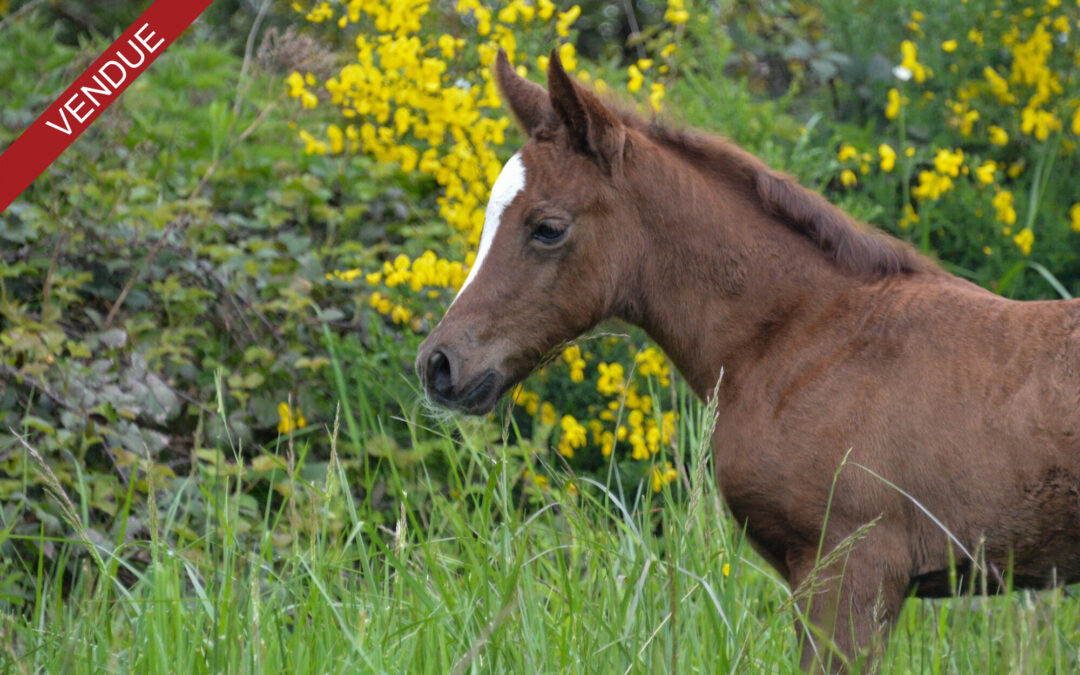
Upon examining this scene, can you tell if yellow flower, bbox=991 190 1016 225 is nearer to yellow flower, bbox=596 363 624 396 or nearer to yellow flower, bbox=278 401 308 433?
yellow flower, bbox=596 363 624 396

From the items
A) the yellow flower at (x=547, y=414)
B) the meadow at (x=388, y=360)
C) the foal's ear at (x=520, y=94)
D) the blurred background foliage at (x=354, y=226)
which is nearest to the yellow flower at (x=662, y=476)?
the meadow at (x=388, y=360)

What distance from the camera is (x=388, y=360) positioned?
178 inches

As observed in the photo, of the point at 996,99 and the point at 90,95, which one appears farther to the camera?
the point at 996,99

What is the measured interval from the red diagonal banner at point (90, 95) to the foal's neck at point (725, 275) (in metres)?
1.90

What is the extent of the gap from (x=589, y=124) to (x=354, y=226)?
246cm

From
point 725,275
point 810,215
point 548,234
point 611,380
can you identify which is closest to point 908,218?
point 611,380

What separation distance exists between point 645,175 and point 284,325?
2.09 metres

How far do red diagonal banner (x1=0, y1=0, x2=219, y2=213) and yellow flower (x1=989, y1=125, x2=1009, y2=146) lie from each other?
362 centimetres

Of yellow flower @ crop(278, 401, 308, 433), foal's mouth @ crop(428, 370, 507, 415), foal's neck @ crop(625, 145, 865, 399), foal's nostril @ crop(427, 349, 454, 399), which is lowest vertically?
yellow flower @ crop(278, 401, 308, 433)

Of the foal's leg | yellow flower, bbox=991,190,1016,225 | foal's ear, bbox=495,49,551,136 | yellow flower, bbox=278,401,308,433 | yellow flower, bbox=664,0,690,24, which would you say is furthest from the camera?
yellow flower, bbox=991,190,1016,225

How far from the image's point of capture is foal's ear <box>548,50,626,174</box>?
9.39 ft

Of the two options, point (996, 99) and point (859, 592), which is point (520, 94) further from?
point (996, 99)

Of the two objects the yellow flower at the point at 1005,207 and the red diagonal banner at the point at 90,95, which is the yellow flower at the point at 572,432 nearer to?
the red diagonal banner at the point at 90,95

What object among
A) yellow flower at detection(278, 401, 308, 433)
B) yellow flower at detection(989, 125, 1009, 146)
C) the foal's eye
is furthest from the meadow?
the foal's eye
